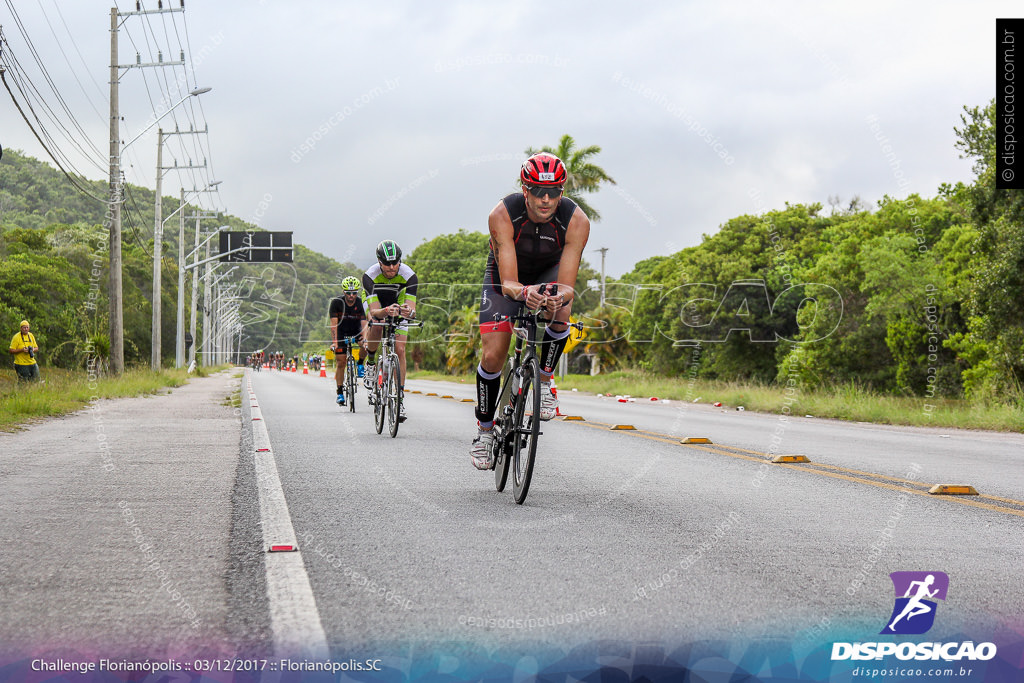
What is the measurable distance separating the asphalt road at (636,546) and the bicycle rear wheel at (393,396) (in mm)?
1396

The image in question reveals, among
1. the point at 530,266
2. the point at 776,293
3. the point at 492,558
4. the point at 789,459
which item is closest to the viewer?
the point at 492,558

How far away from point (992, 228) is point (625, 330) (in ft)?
116

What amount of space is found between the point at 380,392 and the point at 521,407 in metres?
5.71

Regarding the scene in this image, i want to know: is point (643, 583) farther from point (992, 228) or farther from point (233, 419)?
point (992, 228)

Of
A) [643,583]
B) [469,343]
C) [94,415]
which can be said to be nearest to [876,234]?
[469,343]

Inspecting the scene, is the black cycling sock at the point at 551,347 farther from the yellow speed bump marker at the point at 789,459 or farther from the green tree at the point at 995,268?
the green tree at the point at 995,268

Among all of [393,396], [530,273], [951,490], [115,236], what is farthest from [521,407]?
[115,236]

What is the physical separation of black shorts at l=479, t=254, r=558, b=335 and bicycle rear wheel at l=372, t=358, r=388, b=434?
5146 mm

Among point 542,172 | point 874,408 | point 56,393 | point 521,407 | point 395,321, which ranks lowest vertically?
point 874,408

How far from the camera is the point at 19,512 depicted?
5637 mm

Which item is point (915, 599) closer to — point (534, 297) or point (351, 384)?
point (534, 297)

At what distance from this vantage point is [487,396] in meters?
7.00

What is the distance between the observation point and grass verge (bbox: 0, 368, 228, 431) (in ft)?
45.4

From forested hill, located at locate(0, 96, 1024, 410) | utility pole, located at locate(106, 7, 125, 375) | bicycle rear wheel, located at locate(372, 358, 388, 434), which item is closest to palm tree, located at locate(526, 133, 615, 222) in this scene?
forested hill, located at locate(0, 96, 1024, 410)
